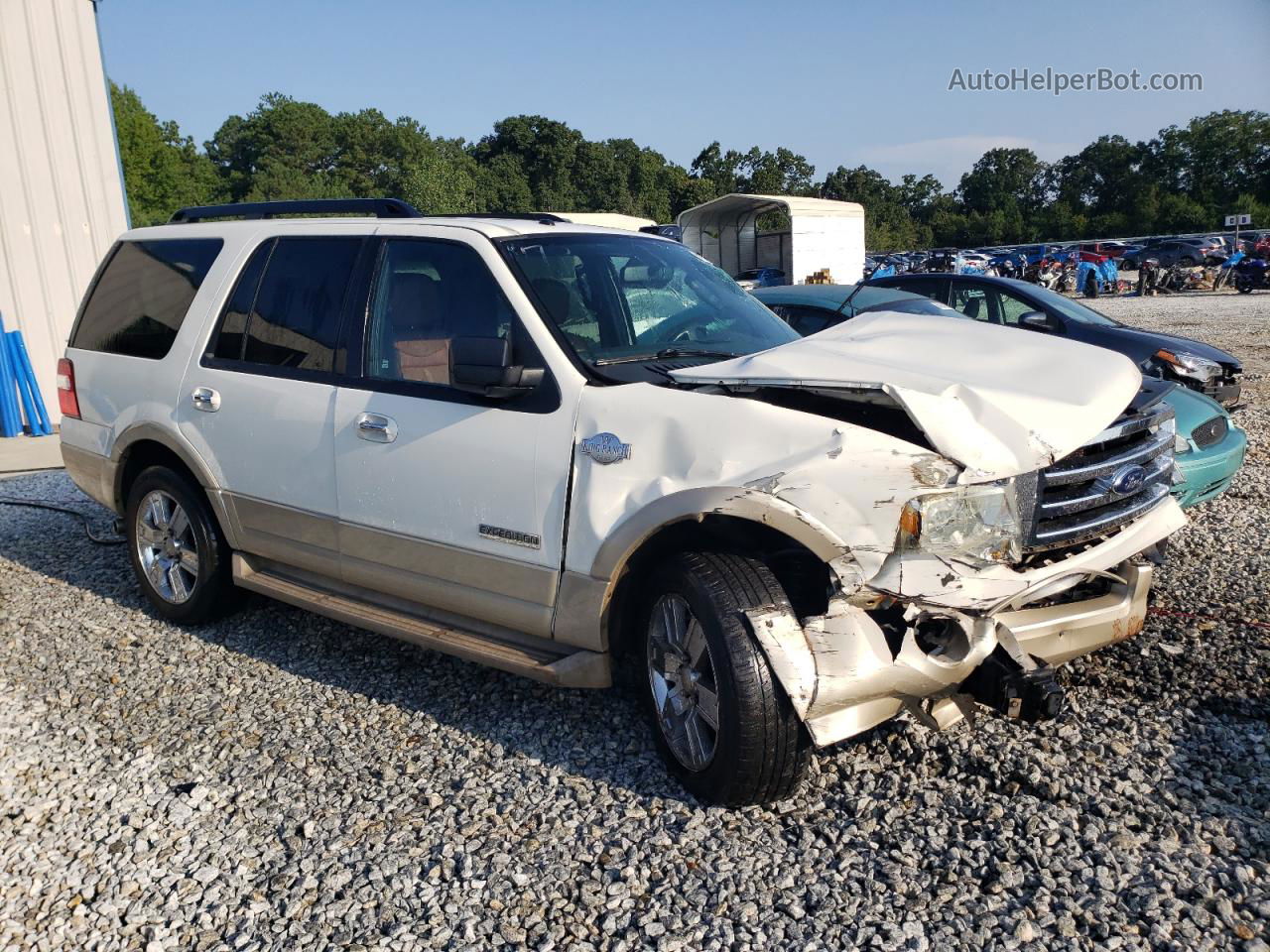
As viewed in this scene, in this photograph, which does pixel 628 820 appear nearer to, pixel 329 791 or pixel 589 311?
pixel 329 791

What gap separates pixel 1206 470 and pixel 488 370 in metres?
4.26

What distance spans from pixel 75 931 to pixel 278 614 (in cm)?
255

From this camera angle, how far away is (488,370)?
3305 mm

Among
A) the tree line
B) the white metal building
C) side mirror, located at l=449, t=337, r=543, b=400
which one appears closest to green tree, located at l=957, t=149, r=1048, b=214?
the tree line

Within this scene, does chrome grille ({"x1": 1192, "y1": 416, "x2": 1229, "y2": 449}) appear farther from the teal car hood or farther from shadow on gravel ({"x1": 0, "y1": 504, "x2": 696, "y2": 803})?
A: shadow on gravel ({"x1": 0, "y1": 504, "x2": 696, "y2": 803})

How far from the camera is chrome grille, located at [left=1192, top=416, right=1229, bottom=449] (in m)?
5.46

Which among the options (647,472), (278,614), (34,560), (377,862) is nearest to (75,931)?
(377,862)

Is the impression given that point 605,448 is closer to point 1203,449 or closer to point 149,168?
point 1203,449

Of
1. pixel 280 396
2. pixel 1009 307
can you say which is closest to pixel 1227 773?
pixel 280 396

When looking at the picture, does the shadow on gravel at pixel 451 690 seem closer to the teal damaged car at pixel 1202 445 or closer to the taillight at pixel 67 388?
the taillight at pixel 67 388

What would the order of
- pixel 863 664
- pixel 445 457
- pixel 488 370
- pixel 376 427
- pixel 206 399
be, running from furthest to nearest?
pixel 206 399 < pixel 376 427 < pixel 445 457 < pixel 488 370 < pixel 863 664

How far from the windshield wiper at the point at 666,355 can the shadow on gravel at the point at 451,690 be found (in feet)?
4.67

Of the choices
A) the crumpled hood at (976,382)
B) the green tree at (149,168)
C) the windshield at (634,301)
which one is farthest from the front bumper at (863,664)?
the green tree at (149,168)

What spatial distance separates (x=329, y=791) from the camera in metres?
3.36
